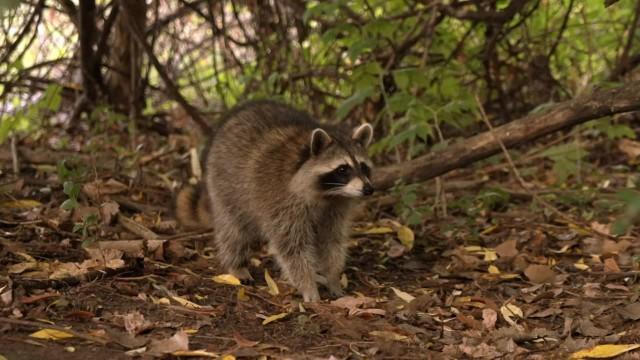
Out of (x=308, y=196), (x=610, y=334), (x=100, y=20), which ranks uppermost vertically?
(x=100, y=20)

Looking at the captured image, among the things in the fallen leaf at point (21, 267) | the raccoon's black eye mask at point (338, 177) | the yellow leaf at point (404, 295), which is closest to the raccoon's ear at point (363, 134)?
the raccoon's black eye mask at point (338, 177)

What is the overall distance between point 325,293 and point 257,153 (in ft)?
2.73

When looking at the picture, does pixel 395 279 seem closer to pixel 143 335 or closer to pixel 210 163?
pixel 210 163

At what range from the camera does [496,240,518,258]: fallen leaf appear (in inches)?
177

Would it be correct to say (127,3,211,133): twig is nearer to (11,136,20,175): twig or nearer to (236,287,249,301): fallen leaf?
(11,136,20,175): twig

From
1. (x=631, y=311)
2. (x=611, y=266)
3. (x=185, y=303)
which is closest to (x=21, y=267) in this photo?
(x=185, y=303)

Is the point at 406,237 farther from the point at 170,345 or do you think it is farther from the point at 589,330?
the point at 170,345

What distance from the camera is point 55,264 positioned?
374cm

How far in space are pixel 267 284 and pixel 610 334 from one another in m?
1.72

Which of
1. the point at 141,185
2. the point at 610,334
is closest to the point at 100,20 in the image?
the point at 141,185

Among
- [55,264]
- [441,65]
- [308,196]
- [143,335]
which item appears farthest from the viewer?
[441,65]

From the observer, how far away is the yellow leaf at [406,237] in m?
4.72

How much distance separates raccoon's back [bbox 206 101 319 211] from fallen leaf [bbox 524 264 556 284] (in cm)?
129

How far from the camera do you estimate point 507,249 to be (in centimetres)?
456
